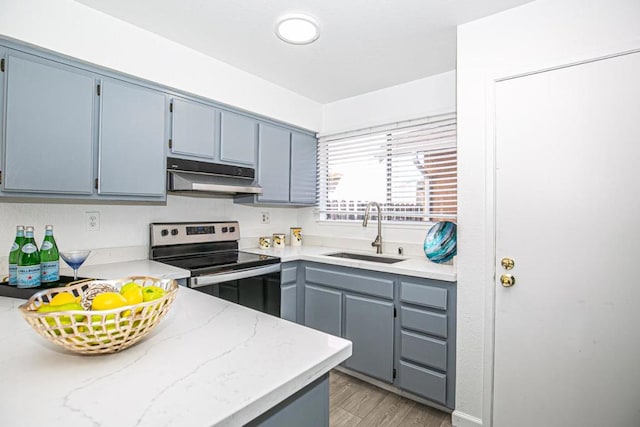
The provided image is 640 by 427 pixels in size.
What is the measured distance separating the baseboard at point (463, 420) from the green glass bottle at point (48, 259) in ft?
7.38

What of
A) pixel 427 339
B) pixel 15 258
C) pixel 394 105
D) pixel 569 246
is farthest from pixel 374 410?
pixel 394 105

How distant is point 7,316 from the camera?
108 centimetres

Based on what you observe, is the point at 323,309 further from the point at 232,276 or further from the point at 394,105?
the point at 394,105

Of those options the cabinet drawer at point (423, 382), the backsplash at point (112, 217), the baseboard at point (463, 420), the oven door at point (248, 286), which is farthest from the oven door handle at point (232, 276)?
the baseboard at point (463, 420)

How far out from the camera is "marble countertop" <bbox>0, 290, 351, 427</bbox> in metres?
0.57

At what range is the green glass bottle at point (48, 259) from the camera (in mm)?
1452

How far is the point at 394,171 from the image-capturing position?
2.93 m

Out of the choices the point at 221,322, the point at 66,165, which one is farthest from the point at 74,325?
the point at 66,165

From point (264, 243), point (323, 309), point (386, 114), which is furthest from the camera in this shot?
point (264, 243)

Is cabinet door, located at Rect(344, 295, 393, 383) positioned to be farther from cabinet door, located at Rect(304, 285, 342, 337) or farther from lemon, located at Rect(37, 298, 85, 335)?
lemon, located at Rect(37, 298, 85, 335)

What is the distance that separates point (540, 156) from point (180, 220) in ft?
8.08

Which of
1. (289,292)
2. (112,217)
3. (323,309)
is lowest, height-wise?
(323,309)

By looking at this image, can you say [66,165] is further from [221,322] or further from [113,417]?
[113,417]

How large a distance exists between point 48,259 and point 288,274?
5.13 ft
